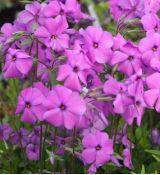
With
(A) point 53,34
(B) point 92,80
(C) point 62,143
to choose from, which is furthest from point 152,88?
(C) point 62,143

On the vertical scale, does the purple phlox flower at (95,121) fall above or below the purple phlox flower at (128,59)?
below

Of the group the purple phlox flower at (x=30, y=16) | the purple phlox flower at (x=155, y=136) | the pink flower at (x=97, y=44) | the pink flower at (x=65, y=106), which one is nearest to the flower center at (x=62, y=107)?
the pink flower at (x=65, y=106)

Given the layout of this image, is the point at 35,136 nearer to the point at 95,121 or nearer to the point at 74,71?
the point at 95,121

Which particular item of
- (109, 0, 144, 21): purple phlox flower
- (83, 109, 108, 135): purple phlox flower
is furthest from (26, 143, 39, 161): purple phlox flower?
(109, 0, 144, 21): purple phlox flower

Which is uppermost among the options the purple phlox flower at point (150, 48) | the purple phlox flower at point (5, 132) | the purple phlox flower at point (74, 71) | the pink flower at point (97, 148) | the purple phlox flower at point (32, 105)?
the purple phlox flower at point (150, 48)

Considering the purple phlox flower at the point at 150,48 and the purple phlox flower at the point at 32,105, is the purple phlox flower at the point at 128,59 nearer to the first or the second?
the purple phlox flower at the point at 150,48
